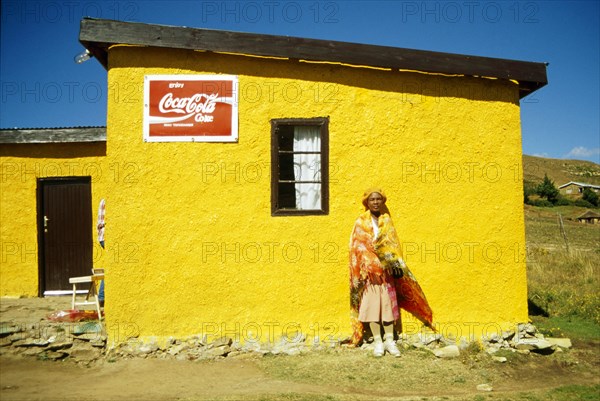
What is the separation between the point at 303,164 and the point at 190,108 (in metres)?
1.69

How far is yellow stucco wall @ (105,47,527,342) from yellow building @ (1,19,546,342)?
0.02 m

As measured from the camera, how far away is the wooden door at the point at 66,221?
855 centimetres

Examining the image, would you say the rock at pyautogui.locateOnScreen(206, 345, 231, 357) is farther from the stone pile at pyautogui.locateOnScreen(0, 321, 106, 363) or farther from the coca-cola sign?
the coca-cola sign

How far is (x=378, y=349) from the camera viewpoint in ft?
18.8

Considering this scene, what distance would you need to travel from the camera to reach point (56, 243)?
859 cm

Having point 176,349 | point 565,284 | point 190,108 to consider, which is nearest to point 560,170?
point 565,284

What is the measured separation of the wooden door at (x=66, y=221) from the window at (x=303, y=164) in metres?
4.54

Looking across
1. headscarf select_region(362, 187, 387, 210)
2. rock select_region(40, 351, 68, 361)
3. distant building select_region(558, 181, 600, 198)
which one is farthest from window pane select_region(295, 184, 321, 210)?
distant building select_region(558, 181, 600, 198)

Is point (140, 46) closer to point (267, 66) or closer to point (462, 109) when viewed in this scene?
point (267, 66)

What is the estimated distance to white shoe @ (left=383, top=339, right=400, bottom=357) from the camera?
572 cm

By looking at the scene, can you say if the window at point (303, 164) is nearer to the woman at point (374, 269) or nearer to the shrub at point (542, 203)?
the woman at point (374, 269)

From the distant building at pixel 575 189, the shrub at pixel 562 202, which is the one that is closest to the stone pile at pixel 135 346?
the shrub at pixel 562 202

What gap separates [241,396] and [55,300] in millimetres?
5104

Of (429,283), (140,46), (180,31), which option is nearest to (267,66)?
(180,31)
